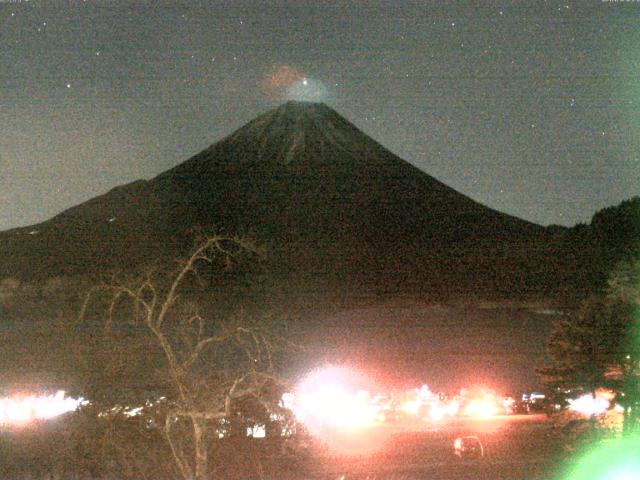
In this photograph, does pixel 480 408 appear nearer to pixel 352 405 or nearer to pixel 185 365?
pixel 352 405

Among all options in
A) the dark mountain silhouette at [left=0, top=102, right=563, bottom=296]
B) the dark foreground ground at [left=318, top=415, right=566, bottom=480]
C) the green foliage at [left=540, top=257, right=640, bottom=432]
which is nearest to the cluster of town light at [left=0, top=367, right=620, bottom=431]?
the green foliage at [left=540, top=257, right=640, bottom=432]

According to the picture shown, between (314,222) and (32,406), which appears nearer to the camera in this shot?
(32,406)

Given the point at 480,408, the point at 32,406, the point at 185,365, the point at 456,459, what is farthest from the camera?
the point at 480,408

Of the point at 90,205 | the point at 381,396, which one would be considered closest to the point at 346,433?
the point at 381,396

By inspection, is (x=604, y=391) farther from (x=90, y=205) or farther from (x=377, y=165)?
(x=377, y=165)

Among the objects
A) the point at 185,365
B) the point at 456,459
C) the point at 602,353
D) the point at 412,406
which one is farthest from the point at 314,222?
the point at 185,365
